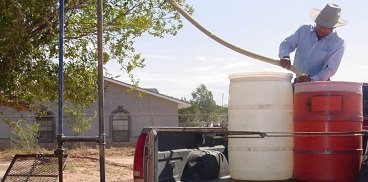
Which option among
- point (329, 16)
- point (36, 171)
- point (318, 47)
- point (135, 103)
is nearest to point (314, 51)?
point (318, 47)

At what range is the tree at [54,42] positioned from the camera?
10594 mm

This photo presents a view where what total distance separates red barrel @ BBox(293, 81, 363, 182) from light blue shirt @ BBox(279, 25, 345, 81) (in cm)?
76

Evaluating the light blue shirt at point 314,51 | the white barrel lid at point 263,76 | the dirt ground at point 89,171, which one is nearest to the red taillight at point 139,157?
the white barrel lid at point 263,76

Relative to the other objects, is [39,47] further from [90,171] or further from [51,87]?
[90,171]

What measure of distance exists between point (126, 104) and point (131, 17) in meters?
19.4

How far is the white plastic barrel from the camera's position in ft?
13.4

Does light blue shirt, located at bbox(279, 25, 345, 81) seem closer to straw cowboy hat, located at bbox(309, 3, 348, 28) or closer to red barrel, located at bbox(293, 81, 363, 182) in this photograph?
straw cowboy hat, located at bbox(309, 3, 348, 28)

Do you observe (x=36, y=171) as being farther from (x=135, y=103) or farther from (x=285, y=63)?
(x=135, y=103)

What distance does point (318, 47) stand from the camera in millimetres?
5047

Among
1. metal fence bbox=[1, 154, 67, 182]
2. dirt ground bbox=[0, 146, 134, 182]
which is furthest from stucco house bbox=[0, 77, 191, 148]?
metal fence bbox=[1, 154, 67, 182]

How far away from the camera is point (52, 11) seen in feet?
36.4

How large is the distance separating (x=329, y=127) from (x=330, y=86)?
25 cm

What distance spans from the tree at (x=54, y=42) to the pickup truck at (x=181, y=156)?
19.7 feet

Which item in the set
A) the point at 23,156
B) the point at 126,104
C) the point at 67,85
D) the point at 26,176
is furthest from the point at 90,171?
the point at 126,104
